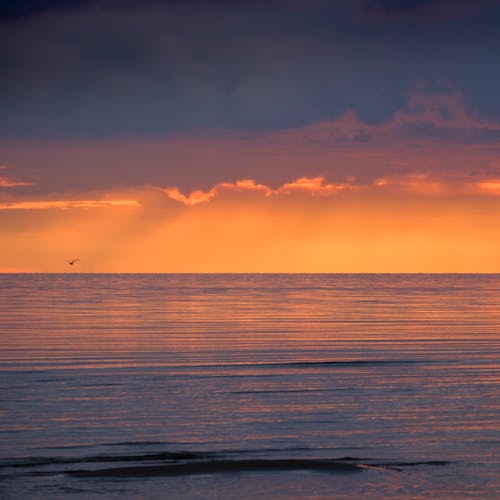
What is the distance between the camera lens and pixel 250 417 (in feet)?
80.4

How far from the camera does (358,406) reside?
26.0 m

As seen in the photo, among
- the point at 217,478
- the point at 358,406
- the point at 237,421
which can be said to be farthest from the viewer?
the point at 358,406

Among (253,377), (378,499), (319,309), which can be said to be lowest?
(378,499)

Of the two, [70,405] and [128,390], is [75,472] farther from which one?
[128,390]

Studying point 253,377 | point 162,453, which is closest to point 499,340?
point 253,377

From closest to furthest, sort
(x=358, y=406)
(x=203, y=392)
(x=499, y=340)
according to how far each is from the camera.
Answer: (x=358, y=406), (x=203, y=392), (x=499, y=340)

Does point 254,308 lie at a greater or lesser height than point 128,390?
greater

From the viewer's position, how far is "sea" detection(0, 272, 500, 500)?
18266mm

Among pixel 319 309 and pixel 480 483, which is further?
pixel 319 309

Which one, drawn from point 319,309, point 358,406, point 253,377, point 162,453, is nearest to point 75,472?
point 162,453

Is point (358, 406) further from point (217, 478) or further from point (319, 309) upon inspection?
point (319, 309)

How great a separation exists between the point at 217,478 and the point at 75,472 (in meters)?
2.68

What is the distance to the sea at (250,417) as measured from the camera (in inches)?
719

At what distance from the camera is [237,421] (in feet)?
78.6
